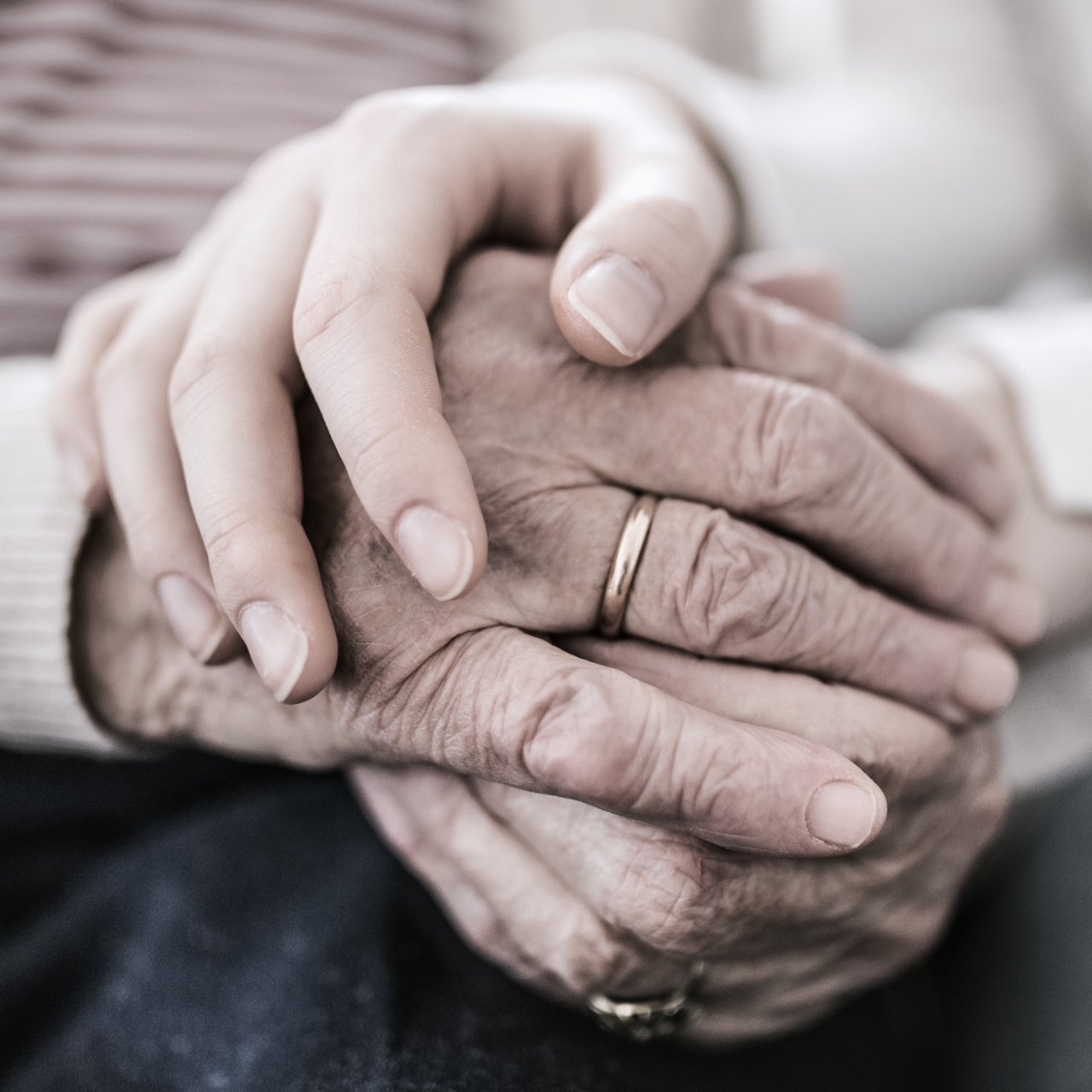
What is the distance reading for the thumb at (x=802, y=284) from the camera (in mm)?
787

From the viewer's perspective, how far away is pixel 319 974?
1.99 ft

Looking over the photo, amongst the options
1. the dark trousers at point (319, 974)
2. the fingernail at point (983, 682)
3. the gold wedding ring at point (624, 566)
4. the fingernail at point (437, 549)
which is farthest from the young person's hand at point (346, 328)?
the fingernail at point (983, 682)

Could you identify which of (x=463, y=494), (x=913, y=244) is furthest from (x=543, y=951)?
(x=913, y=244)

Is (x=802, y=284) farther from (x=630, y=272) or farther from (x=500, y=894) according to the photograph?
(x=500, y=894)

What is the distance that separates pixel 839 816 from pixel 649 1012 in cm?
23

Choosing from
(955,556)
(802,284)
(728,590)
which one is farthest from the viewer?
(802,284)

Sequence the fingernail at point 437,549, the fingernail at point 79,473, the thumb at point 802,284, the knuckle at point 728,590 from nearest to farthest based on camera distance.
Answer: the fingernail at point 437,549 < the knuckle at point 728,590 < the fingernail at point 79,473 < the thumb at point 802,284

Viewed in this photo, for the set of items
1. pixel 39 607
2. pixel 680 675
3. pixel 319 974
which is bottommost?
pixel 319 974

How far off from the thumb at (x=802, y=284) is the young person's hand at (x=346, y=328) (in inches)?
3.3

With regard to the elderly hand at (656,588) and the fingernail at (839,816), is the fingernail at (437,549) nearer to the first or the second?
the elderly hand at (656,588)

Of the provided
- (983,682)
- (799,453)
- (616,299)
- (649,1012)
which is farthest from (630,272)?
(649,1012)

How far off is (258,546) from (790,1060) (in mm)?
554

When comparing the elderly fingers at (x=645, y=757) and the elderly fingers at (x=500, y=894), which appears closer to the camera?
the elderly fingers at (x=645, y=757)

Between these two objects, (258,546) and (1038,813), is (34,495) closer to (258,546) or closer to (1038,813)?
(258,546)
